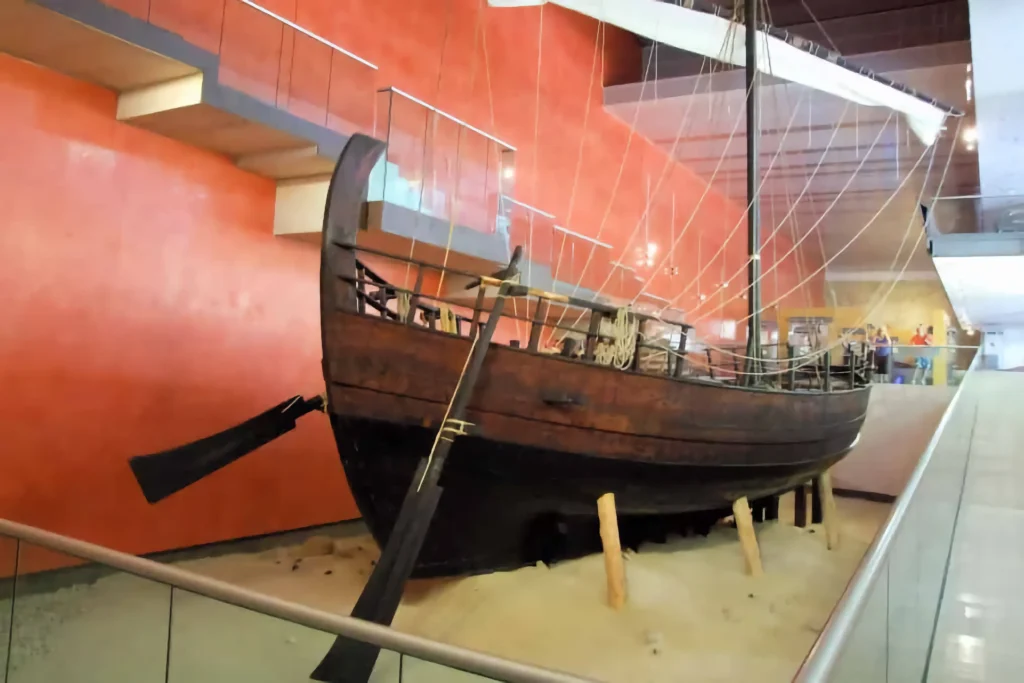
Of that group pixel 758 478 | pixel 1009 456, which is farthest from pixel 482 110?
pixel 1009 456

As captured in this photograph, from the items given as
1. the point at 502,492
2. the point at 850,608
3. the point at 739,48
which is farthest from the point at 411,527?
the point at 739,48

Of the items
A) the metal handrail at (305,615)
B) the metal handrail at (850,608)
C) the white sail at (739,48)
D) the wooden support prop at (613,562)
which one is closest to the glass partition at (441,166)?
the white sail at (739,48)

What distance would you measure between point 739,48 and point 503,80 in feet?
7.42

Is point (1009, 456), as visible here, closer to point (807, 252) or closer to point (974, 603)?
point (974, 603)

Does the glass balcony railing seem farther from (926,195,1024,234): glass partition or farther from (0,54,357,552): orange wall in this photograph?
(926,195,1024,234): glass partition

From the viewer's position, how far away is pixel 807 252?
16.3 metres

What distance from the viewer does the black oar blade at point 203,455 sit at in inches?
120

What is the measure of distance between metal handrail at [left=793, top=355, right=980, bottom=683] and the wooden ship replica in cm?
161

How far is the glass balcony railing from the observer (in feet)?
13.7

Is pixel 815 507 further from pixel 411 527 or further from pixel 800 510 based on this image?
pixel 411 527

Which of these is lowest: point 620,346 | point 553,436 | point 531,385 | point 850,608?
point 850,608

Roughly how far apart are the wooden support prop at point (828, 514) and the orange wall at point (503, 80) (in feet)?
10.8

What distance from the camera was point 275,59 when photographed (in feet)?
15.5

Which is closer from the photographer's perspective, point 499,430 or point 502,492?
point 499,430
